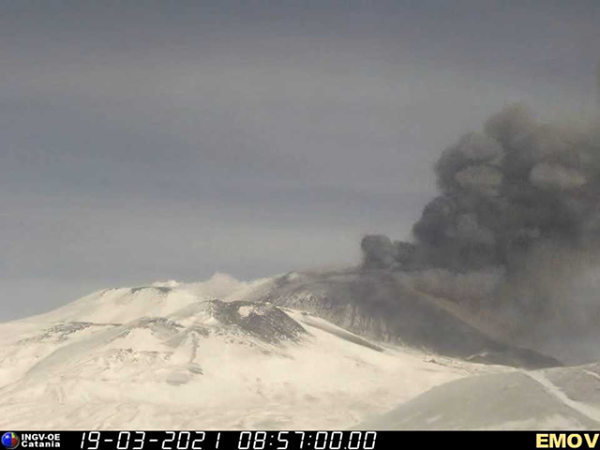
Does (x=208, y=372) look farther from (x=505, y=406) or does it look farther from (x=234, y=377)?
(x=505, y=406)

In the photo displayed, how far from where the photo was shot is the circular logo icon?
8209cm

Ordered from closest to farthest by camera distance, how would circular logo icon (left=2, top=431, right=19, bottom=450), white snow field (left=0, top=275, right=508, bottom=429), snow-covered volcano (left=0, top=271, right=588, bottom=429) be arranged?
1. circular logo icon (left=2, top=431, right=19, bottom=450)
2. snow-covered volcano (left=0, top=271, right=588, bottom=429)
3. white snow field (left=0, top=275, right=508, bottom=429)

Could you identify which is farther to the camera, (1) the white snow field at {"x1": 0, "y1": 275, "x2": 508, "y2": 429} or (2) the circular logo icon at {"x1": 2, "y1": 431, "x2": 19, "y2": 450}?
(1) the white snow field at {"x1": 0, "y1": 275, "x2": 508, "y2": 429}

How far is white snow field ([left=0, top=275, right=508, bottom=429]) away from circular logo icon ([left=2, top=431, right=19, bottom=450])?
23157 mm

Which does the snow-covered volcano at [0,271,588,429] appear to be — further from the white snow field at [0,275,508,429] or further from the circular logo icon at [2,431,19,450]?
the circular logo icon at [2,431,19,450]

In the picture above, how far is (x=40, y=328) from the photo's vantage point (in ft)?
575

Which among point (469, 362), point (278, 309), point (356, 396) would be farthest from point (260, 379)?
point (469, 362)

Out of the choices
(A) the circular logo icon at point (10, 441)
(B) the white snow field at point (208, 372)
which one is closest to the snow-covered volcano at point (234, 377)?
(B) the white snow field at point (208, 372)

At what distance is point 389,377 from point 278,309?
30243mm

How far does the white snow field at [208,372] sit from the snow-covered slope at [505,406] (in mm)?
17666

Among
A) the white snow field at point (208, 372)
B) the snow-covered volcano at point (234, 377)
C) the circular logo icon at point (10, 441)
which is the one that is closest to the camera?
the circular logo icon at point (10, 441)

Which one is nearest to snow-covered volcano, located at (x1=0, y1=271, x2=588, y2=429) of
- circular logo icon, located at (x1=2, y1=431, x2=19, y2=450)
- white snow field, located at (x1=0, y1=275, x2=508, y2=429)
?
white snow field, located at (x1=0, y1=275, x2=508, y2=429)

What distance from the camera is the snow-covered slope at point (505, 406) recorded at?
82.2 m

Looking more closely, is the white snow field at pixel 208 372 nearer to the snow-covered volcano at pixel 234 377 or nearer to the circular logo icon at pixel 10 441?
the snow-covered volcano at pixel 234 377
